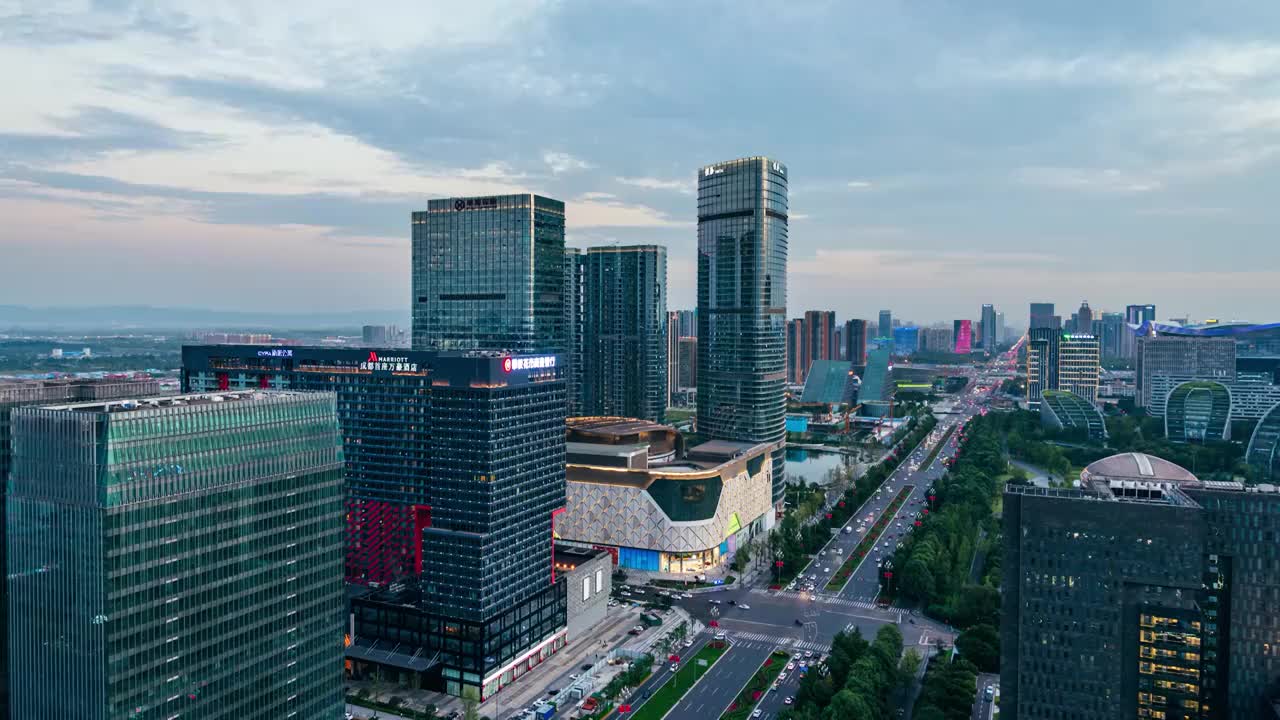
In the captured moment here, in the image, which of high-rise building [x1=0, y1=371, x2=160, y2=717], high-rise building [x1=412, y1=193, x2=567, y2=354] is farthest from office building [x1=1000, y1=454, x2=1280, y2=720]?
high-rise building [x1=412, y1=193, x2=567, y2=354]

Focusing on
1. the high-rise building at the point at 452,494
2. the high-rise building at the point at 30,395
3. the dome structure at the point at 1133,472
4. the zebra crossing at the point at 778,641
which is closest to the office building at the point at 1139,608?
the dome structure at the point at 1133,472

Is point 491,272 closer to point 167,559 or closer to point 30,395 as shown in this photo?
point 30,395

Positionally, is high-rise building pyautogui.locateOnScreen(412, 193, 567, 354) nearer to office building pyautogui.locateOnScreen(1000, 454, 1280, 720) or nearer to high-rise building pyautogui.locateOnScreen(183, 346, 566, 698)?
high-rise building pyautogui.locateOnScreen(183, 346, 566, 698)

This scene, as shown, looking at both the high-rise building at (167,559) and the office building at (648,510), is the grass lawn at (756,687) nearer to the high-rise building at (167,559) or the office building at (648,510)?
the office building at (648,510)

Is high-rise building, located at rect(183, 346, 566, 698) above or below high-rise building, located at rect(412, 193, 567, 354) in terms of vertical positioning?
below

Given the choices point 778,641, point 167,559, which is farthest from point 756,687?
point 167,559

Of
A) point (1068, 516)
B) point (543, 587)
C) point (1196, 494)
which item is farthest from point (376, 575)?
point (1196, 494)
